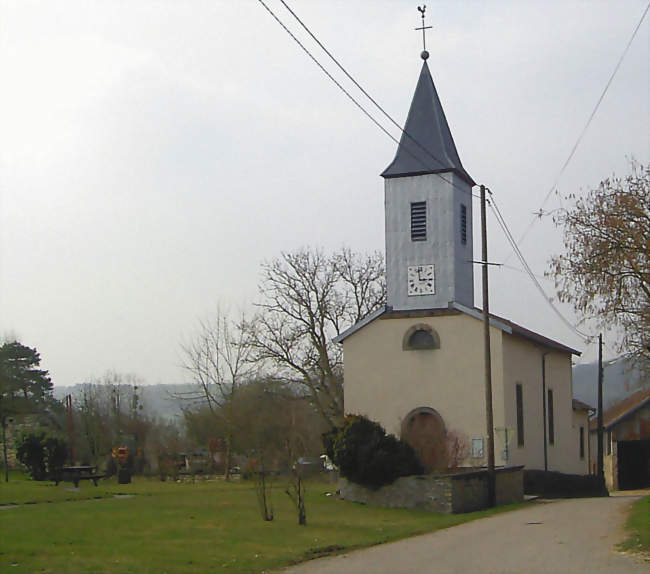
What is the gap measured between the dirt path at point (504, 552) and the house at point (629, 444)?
35.8 metres

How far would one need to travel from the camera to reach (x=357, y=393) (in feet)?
125

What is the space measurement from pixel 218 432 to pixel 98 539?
31.4 m

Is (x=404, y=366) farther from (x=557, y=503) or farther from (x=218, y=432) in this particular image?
(x=218, y=432)

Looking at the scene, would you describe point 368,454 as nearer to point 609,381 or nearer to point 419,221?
point 419,221

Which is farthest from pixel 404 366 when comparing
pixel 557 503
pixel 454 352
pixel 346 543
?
pixel 346 543

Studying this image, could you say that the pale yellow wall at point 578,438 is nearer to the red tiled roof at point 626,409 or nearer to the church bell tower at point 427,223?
the red tiled roof at point 626,409

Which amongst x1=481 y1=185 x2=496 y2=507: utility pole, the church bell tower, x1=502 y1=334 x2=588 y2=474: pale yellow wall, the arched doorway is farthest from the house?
x1=481 y1=185 x2=496 y2=507: utility pole

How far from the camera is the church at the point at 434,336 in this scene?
3628 centimetres

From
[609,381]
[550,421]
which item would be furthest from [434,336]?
[609,381]

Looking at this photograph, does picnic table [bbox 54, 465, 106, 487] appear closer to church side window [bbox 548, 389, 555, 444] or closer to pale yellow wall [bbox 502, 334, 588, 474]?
pale yellow wall [bbox 502, 334, 588, 474]

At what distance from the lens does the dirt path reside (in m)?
13.8

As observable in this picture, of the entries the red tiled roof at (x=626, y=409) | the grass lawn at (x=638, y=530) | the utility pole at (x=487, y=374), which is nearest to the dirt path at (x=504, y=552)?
the grass lawn at (x=638, y=530)

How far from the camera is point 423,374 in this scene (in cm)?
3734

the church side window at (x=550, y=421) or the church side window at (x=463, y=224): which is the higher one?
the church side window at (x=463, y=224)
